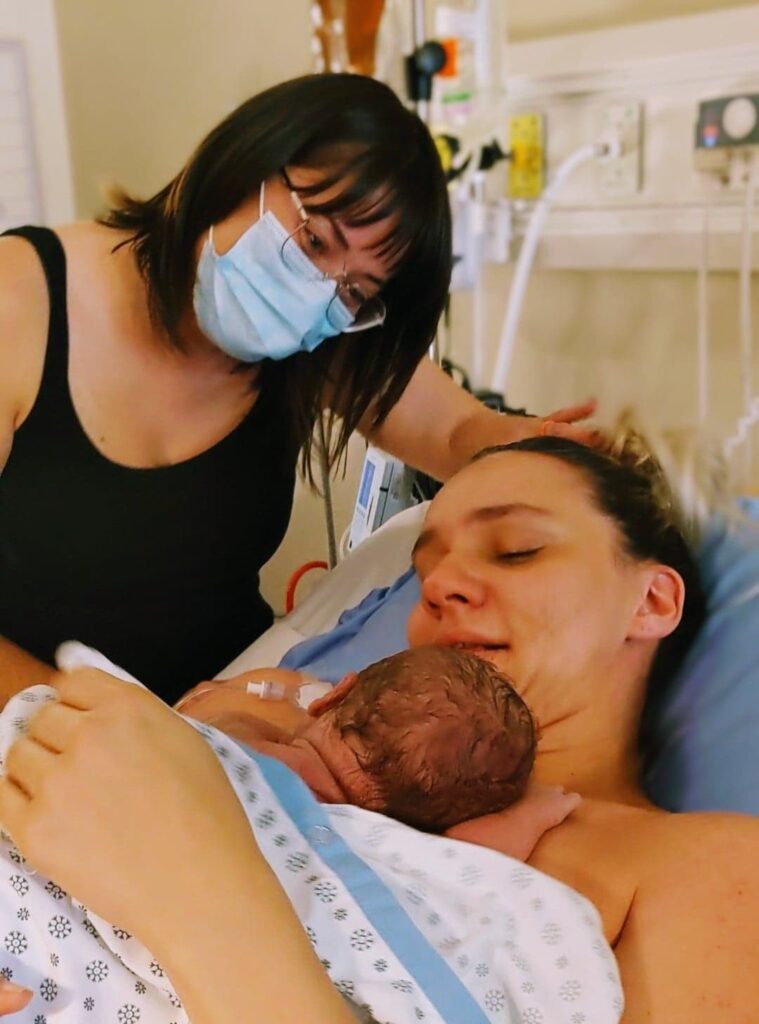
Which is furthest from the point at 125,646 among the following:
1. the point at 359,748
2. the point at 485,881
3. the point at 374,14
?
the point at 374,14

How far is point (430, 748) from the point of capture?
2.82 feet

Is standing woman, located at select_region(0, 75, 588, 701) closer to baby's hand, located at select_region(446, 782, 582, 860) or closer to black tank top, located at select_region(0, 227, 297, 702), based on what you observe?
black tank top, located at select_region(0, 227, 297, 702)

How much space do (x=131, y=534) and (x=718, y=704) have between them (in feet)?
2.48

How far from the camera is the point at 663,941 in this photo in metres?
0.86

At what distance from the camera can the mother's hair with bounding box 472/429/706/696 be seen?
1188 millimetres

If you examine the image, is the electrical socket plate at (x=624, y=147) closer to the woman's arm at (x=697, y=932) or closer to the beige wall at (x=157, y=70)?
the beige wall at (x=157, y=70)

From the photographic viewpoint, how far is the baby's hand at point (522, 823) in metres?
0.89

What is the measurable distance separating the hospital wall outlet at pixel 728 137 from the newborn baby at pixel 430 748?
1150 mm

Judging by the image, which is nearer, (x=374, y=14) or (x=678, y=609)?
(x=678, y=609)

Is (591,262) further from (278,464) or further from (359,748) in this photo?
(359,748)

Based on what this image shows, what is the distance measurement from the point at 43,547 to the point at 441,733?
704mm

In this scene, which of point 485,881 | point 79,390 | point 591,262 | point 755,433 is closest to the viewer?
point 485,881

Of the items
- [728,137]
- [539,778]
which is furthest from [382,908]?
[728,137]

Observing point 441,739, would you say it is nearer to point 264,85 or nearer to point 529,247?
point 529,247
